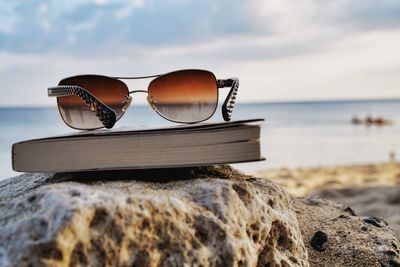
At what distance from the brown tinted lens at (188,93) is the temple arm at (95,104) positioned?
0.35 m

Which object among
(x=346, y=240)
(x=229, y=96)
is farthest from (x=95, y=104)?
(x=346, y=240)

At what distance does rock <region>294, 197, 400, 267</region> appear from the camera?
2.10 meters

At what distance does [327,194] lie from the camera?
798 centimetres

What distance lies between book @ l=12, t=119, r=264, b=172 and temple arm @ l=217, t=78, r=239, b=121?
10.5 inches

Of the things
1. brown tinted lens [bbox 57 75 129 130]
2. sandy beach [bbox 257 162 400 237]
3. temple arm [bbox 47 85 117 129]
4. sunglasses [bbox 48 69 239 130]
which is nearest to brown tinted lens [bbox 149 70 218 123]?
sunglasses [bbox 48 69 239 130]

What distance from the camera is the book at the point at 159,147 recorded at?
1737mm

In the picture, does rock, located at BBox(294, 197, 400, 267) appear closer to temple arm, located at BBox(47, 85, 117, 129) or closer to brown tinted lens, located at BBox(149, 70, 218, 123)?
brown tinted lens, located at BBox(149, 70, 218, 123)

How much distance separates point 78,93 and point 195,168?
55cm

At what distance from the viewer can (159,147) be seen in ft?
5.73

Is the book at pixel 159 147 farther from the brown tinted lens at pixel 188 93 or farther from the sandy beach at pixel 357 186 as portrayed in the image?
the sandy beach at pixel 357 186

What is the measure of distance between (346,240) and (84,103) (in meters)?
1.26

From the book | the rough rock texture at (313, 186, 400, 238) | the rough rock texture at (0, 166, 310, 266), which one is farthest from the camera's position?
the rough rock texture at (313, 186, 400, 238)

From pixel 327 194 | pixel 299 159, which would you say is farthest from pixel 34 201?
pixel 299 159

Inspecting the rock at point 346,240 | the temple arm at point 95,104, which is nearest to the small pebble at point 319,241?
the rock at point 346,240
